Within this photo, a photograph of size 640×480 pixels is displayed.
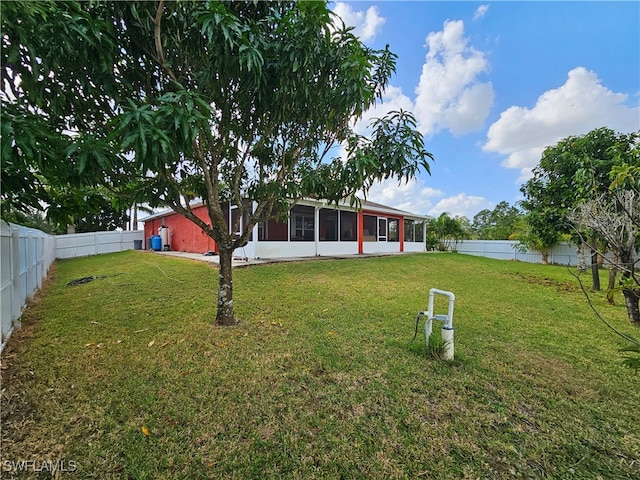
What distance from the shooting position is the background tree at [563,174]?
20.3 feet

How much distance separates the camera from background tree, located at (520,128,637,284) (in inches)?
244

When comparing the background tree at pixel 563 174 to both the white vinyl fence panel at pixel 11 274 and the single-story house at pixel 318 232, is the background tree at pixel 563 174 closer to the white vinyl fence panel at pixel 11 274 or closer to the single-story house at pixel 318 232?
the single-story house at pixel 318 232

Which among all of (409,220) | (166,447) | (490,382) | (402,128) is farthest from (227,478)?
(409,220)

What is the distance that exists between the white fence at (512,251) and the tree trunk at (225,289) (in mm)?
19831

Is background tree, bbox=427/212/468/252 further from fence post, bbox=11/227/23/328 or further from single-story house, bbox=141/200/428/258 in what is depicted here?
fence post, bbox=11/227/23/328

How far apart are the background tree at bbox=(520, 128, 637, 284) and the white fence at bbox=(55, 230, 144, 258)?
2278 cm

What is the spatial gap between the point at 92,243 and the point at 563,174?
23555mm

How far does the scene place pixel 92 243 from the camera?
58.4 ft

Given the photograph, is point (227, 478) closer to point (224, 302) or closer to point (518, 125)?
point (224, 302)

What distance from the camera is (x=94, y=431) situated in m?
2.17

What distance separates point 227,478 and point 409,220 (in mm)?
19835

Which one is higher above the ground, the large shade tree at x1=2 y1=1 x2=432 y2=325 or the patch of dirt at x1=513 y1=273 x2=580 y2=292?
the large shade tree at x1=2 y1=1 x2=432 y2=325

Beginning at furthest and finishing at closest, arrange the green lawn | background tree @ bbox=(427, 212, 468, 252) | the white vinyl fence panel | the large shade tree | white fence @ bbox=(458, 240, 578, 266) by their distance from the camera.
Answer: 1. background tree @ bbox=(427, 212, 468, 252)
2. white fence @ bbox=(458, 240, 578, 266)
3. the white vinyl fence panel
4. the large shade tree
5. the green lawn
